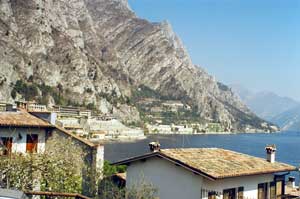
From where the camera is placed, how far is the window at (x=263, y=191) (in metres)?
24.3

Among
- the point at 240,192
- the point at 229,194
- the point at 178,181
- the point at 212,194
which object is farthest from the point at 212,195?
the point at 240,192

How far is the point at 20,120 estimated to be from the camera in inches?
1129

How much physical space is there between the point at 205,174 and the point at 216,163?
2.59m

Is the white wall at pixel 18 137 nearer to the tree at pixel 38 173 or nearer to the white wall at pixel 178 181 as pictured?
the white wall at pixel 178 181

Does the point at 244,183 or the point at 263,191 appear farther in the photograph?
the point at 263,191

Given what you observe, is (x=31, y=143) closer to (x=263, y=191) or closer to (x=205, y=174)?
(x=205, y=174)

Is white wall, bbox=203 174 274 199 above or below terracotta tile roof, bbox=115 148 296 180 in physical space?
below

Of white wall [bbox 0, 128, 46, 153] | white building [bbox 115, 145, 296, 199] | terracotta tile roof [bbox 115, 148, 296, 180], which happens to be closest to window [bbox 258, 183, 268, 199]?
white building [bbox 115, 145, 296, 199]

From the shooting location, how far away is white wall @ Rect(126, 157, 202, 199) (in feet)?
68.9

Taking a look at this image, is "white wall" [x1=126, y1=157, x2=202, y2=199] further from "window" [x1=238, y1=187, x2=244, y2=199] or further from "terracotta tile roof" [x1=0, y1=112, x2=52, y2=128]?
"terracotta tile roof" [x1=0, y1=112, x2=52, y2=128]

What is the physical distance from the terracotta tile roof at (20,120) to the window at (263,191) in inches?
546

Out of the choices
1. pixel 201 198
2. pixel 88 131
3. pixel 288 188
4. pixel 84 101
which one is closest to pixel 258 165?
pixel 201 198

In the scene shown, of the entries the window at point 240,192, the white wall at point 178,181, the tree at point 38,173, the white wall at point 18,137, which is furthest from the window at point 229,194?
the white wall at point 18,137

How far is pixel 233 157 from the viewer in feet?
82.1
